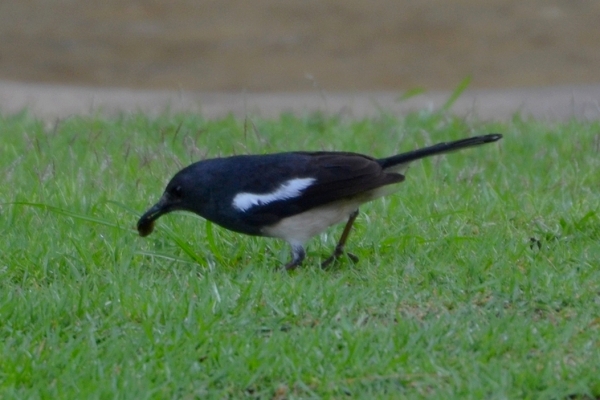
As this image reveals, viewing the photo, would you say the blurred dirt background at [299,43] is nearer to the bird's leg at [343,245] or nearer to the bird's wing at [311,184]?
the bird's leg at [343,245]

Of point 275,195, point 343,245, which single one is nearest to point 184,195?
point 275,195

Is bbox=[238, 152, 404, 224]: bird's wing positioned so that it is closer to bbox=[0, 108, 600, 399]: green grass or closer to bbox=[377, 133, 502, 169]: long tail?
bbox=[377, 133, 502, 169]: long tail

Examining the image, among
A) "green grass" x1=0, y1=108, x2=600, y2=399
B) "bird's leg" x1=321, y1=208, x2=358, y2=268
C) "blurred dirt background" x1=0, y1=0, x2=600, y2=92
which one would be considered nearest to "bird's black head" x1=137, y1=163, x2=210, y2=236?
"green grass" x1=0, y1=108, x2=600, y2=399

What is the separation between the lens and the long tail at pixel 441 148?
219 inches

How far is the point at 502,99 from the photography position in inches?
458

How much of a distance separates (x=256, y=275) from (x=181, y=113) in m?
4.24

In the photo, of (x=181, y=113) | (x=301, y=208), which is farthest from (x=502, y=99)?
(x=301, y=208)

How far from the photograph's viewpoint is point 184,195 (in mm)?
5598

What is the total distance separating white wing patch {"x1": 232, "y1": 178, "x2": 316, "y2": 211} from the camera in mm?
5406

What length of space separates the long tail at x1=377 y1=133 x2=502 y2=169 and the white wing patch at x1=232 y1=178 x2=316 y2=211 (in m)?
0.47

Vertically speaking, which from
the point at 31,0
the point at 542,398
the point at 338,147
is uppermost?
the point at 542,398

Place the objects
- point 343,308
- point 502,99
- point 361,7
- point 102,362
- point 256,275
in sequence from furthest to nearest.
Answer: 1. point 361,7
2. point 502,99
3. point 256,275
4. point 343,308
5. point 102,362

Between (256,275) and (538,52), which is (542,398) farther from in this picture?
(538,52)

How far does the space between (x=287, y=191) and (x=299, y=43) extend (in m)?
9.36
